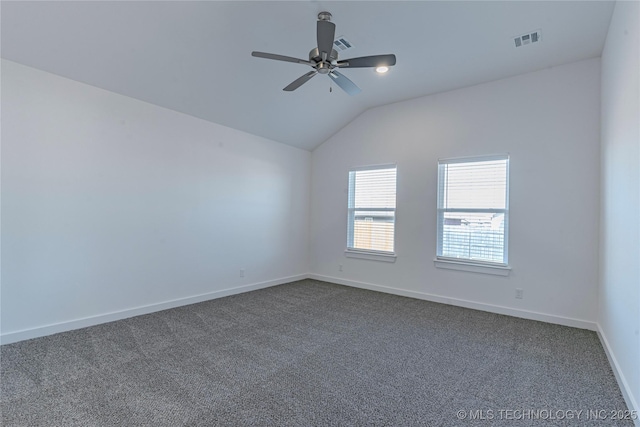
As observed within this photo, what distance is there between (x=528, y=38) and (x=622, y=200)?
6.43 ft

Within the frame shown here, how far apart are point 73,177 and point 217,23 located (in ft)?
7.46

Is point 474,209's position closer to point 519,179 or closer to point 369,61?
point 519,179

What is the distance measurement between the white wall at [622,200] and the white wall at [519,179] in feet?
1.05

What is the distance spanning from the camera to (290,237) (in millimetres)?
5832

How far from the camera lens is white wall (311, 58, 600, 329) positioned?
355 cm

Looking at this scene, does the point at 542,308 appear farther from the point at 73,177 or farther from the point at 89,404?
the point at 73,177

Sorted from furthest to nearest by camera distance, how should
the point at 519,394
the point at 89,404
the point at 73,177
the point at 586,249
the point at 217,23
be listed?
Answer: the point at 586,249
the point at 73,177
the point at 217,23
the point at 519,394
the point at 89,404

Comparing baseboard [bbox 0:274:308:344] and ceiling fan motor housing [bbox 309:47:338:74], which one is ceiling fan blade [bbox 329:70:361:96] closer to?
ceiling fan motor housing [bbox 309:47:338:74]

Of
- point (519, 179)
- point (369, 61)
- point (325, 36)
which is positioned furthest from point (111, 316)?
point (519, 179)

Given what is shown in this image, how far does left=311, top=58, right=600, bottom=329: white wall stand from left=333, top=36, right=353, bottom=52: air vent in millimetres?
1904

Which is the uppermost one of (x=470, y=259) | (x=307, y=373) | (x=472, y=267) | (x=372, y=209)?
(x=372, y=209)

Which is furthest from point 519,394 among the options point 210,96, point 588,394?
point 210,96

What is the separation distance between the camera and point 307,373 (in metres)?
2.46

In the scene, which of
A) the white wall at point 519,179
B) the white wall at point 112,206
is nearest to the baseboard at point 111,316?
the white wall at point 112,206
